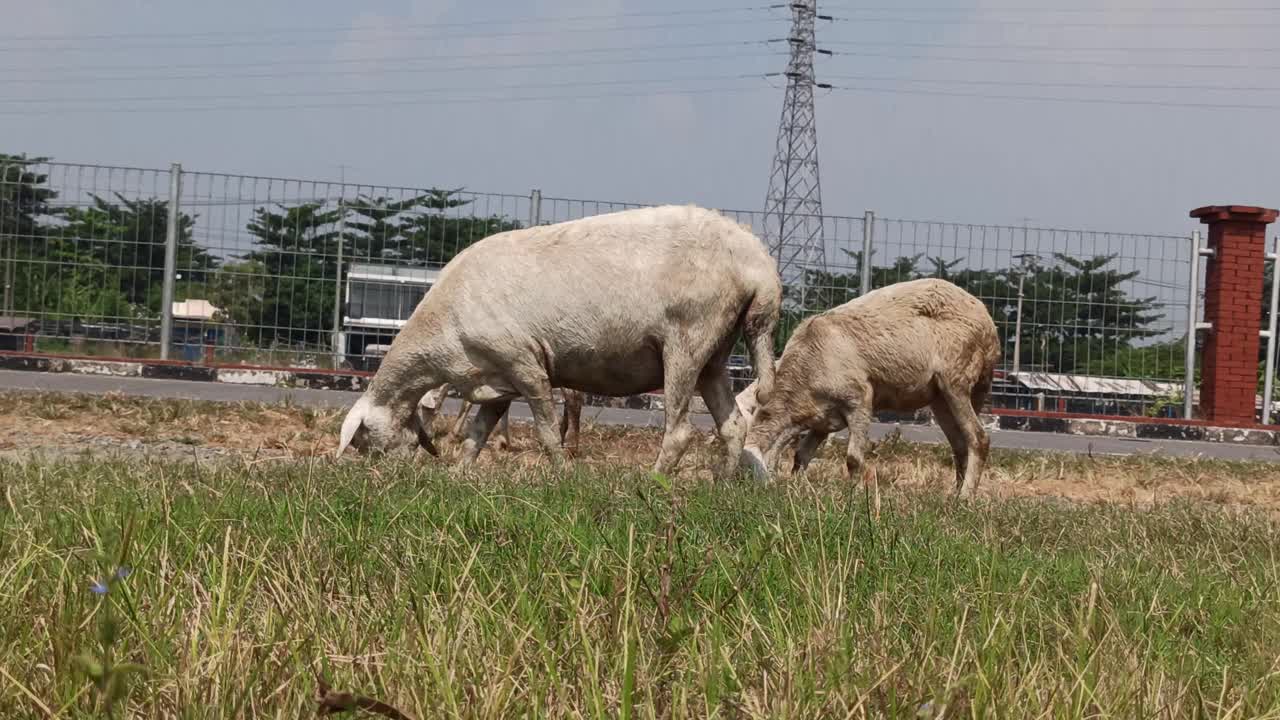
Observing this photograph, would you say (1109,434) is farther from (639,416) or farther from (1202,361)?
(639,416)

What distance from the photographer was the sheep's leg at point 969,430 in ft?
29.1

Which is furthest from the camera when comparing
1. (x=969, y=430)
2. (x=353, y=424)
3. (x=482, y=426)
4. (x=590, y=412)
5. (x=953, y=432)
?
(x=590, y=412)

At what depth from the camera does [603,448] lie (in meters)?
11.0

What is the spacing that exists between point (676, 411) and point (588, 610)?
4.37m

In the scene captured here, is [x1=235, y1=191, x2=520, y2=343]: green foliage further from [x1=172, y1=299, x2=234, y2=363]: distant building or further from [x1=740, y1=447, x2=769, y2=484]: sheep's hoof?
[x1=740, y1=447, x2=769, y2=484]: sheep's hoof

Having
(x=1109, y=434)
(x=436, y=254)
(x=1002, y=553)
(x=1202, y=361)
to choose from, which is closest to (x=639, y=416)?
(x=436, y=254)

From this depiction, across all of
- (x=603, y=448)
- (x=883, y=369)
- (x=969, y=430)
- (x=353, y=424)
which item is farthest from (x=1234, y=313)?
(x=353, y=424)

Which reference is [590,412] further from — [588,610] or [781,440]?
[588,610]

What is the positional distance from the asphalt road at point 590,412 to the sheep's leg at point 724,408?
666 centimetres

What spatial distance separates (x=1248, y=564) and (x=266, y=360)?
14.2 metres

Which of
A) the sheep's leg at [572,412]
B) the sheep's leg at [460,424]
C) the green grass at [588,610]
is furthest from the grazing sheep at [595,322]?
the sheep's leg at [572,412]

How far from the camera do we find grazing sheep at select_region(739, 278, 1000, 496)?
8.77m

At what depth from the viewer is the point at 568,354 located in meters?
A: 7.71

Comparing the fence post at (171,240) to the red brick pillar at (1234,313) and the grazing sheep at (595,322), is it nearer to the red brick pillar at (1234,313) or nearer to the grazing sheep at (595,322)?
the grazing sheep at (595,322)
